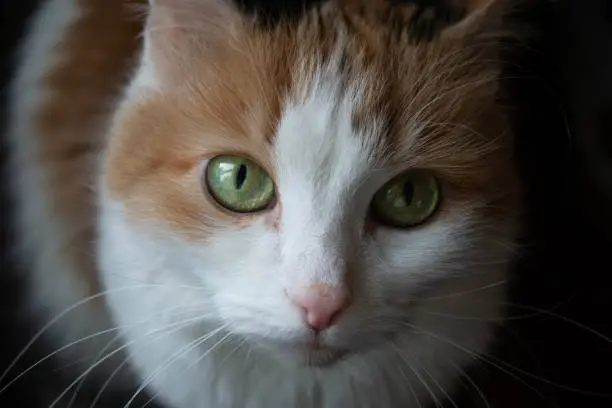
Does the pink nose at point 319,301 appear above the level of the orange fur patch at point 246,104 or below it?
below

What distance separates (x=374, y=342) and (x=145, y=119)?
0.26m

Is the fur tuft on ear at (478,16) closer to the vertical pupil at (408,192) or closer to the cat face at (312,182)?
the cat face at (312,182)

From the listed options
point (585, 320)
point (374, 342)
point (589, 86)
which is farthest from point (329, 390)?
point (589, 86)

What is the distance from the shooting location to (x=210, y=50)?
71 cm

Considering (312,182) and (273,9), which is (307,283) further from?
(273,9)

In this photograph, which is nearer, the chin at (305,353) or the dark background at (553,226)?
the chin at (305,353)

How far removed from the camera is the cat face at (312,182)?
0.64 m

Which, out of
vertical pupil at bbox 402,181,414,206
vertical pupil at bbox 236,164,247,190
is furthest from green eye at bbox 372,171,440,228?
vertical pupil at bbox 236,164,247,190

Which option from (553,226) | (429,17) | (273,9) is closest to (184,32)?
(273,9)

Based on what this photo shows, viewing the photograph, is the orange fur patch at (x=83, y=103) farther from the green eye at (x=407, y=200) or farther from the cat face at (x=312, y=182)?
the green eye at (x=407, y=200)

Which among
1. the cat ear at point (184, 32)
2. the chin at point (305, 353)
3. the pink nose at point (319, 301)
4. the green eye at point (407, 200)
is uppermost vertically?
the cat ear at point (184, 32)

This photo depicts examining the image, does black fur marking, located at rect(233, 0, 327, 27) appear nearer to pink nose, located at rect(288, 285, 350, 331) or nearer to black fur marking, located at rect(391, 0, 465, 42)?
black fur marking, located at rect(391, 0, 465, 42)

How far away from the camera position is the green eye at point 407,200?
676 millimetres

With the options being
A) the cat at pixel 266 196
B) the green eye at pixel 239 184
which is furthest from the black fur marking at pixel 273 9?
the green eye at pixel 239 184
